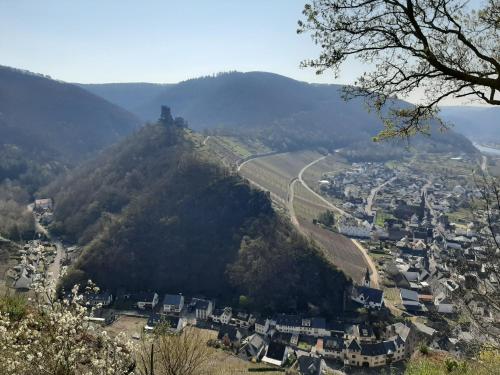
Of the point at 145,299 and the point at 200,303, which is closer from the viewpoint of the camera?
the point at 200,303

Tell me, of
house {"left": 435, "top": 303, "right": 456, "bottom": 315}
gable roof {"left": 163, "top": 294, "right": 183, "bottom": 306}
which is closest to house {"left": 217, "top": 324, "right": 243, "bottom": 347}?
gable roof {"left": 163, "top": 294, "right": 183, "bottom": 306}

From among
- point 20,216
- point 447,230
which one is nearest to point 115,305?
point 20,216

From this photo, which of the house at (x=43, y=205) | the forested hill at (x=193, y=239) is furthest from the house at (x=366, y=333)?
the house at (x=43, y=205)

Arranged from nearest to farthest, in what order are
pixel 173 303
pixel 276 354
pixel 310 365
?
pixel 310 365, pixel 276 354, pixel 173 303

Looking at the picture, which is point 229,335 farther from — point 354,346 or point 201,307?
point 354,346

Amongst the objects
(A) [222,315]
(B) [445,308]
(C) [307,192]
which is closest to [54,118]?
(C) [307,192]

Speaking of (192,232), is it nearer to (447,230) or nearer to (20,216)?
(20,216)

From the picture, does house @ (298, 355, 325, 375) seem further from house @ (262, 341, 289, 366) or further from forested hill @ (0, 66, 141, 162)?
forested hill @ (0, 66, 141, 162)
